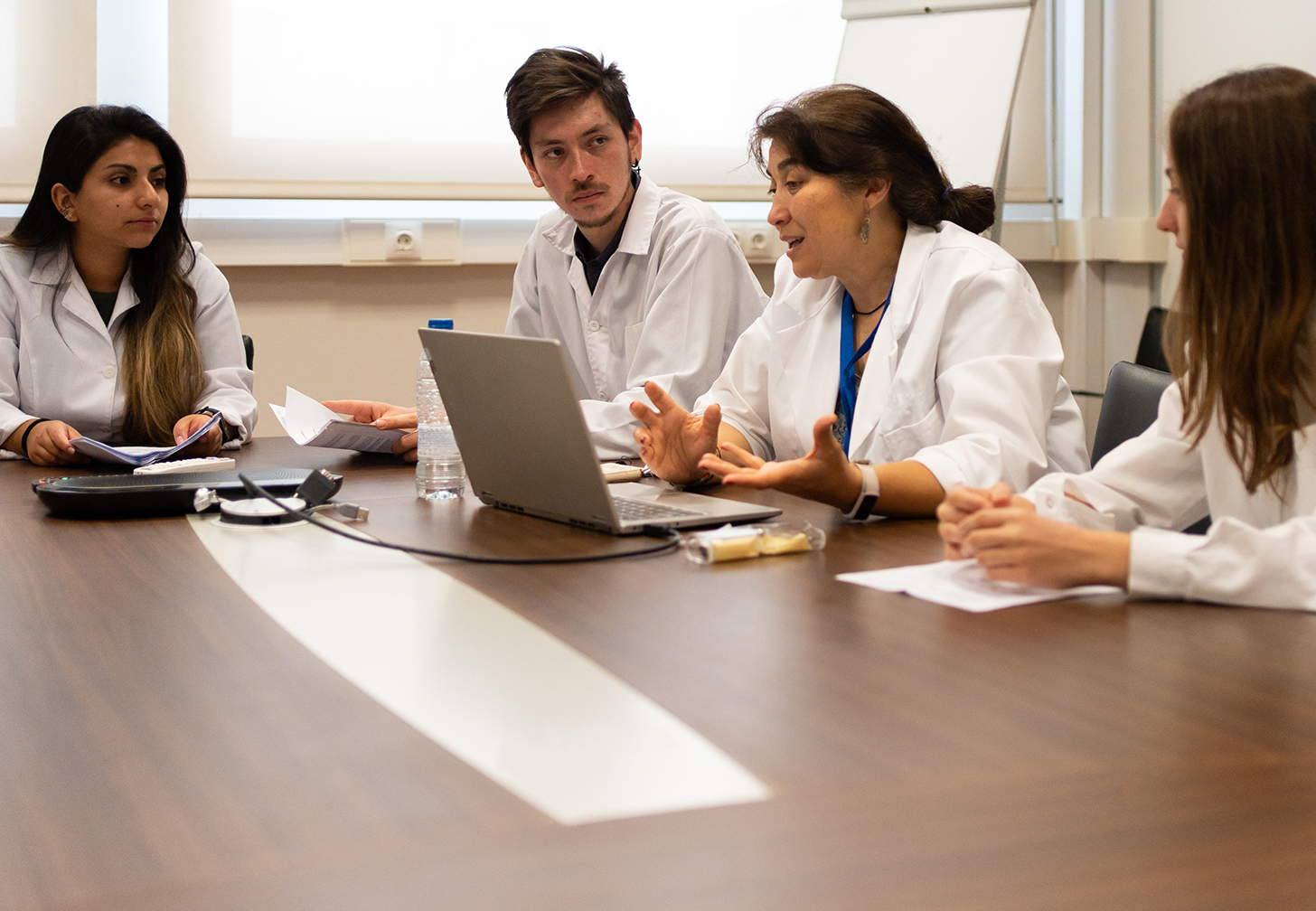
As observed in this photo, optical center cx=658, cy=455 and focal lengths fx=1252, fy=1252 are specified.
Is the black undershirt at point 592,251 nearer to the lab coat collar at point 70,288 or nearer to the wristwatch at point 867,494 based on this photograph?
the lab coat collar at point 70,288

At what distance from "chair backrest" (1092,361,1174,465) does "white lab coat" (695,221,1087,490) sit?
1.5 inches

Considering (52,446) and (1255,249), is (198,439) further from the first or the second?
(1255,249)

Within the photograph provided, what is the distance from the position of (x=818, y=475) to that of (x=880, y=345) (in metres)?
0.49

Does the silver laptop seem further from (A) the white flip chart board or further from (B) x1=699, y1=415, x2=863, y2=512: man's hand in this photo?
(A) the white flip chart board

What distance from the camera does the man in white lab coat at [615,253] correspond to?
2.46 meters

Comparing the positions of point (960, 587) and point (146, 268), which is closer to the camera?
point (960, 587)

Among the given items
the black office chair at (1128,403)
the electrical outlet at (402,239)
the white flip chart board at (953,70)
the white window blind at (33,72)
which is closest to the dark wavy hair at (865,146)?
the black office chair at (1128,403)

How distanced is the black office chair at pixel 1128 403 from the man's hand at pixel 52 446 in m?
1.64

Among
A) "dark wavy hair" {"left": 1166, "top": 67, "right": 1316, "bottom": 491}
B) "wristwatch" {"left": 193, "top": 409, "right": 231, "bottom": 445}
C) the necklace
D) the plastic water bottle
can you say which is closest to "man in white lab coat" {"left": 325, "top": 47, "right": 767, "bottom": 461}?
the necklace

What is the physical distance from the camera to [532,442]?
1453 mm

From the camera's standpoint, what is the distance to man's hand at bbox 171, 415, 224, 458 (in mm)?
2168

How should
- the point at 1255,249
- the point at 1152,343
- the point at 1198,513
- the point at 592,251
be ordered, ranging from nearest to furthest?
the point at 1255,249
the point at 1198,513
the point at 592,251
the point at 1152,343

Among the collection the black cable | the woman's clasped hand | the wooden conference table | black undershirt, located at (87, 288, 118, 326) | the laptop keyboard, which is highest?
black undershirt, located at (87, 288, 118, 326)

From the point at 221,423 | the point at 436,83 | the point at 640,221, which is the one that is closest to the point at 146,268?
the point at 221,423
